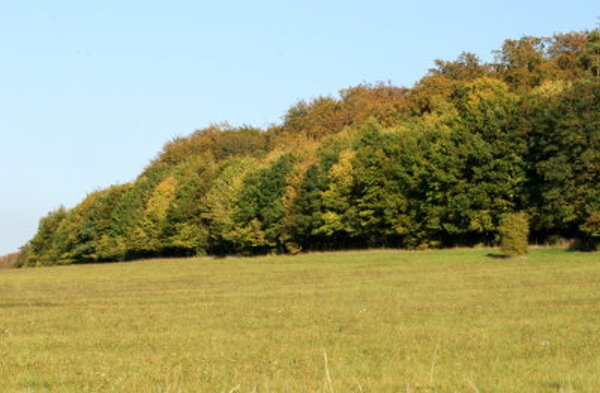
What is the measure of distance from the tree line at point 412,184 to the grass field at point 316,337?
28785mm

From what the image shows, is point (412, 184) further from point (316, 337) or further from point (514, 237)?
point (316, 337)

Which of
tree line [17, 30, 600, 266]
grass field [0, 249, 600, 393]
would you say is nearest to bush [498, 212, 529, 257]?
tree line [17, 30, 600, 266]

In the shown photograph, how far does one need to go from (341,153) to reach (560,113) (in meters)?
28.7

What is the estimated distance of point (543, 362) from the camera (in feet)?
52.7

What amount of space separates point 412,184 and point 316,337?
210 ft

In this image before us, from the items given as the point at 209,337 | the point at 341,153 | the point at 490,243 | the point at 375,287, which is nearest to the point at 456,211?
the point at 490,243

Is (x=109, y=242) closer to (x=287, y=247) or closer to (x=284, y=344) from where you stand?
(x=287, y=247)

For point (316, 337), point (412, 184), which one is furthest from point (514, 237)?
point (316, 337)

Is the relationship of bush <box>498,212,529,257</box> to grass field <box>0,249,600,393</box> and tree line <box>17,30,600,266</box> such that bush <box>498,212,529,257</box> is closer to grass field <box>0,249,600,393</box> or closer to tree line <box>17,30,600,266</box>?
tree line <box>17,30,600,266</box>

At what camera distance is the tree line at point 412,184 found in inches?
2817

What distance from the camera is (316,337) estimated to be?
69.6 feet

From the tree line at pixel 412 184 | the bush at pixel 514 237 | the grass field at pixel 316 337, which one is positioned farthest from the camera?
the tree line at pixel 412 184

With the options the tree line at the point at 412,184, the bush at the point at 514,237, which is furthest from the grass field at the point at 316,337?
the tree line at the point at 412,184

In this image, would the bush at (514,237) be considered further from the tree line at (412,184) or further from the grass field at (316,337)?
the grass field at (316,337)
